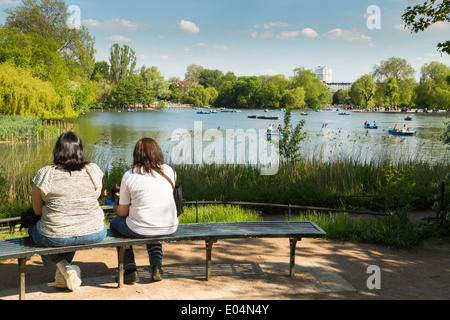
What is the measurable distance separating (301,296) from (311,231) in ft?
2.14

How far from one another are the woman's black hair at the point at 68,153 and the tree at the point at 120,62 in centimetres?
10131

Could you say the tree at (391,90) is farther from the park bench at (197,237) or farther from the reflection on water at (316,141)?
the park bench at (197,237)

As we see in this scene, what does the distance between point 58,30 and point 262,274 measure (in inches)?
1875

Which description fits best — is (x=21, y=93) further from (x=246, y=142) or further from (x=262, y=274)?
(x=262, y=274)

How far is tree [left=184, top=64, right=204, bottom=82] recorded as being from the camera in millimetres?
155438

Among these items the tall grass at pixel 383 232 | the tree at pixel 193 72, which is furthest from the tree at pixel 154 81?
the tall grass at pixel 383 232

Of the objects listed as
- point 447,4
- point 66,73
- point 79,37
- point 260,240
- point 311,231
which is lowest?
point 260,240

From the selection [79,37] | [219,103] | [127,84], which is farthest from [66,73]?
[219,103]

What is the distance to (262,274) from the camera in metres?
4.08

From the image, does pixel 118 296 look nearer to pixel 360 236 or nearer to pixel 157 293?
pixel 157 293

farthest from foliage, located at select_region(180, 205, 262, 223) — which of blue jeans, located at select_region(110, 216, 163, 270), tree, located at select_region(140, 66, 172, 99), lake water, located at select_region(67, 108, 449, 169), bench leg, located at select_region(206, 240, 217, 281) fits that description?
tree, located at select_region(140, 66, 172, 99)

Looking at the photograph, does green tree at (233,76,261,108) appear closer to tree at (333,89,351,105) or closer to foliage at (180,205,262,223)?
tree at (333,89,351,105)

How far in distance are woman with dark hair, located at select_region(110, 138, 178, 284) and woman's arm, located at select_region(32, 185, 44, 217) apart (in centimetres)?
61

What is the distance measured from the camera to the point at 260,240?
549cm
